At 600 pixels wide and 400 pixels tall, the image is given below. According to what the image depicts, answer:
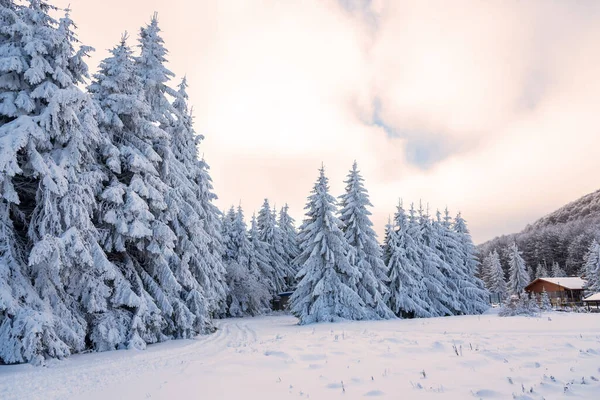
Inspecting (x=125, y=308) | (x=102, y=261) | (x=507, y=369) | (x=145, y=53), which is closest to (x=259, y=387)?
(x=507, y=369)

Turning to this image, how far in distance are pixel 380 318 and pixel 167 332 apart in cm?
1830

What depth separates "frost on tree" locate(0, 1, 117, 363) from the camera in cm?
1062

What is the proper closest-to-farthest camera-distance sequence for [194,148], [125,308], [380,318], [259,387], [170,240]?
[259,387] < [125,308] < [170,240] < [194,148] < [380,318]

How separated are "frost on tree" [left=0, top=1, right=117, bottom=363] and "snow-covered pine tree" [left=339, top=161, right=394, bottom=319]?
69.4 feet

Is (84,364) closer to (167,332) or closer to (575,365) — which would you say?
(167,332)

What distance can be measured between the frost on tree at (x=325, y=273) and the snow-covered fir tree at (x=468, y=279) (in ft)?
60.5

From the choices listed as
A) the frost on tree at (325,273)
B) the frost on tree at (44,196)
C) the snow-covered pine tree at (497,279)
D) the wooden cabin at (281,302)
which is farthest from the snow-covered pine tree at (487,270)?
the frost on tree at (44,196)

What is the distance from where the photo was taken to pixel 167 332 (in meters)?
17.3

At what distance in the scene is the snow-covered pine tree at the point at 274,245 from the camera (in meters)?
55.8

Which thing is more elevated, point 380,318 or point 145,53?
point 145,53

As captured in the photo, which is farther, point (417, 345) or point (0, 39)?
point (0, 39)

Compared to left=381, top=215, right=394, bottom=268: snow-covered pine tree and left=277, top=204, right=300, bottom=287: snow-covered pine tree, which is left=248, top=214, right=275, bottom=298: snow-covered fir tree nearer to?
left=277, top=204, right=300, bottom=287: snow-covered pine tree

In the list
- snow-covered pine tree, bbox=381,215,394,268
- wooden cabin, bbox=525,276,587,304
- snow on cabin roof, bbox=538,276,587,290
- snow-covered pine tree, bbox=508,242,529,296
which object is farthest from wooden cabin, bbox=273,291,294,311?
snow-covered pine tree, bbox=508,242,529,296

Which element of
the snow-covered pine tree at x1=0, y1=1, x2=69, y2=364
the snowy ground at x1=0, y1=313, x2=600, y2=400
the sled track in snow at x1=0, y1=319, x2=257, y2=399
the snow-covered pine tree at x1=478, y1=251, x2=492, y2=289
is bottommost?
the sled track in snow at x1=0, y1=319, x2=257, y2=399
